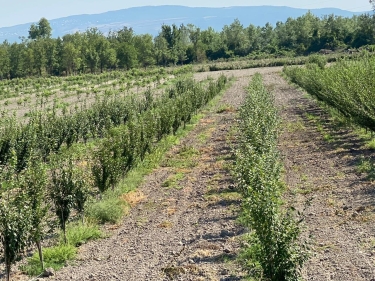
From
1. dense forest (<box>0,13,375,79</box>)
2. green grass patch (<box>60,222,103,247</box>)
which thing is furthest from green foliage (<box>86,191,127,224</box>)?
dense forest (<box>0,13,375,79</box>)

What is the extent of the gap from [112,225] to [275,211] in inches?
267

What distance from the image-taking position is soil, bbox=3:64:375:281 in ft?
31.8

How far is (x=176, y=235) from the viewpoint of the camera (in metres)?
11.9

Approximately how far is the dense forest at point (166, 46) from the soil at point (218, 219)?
65.1 m

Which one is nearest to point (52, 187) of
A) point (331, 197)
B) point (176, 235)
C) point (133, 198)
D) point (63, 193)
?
point (63, 193)

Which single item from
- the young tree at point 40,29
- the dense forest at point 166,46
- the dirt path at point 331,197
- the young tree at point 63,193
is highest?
the young tree at point 40,29

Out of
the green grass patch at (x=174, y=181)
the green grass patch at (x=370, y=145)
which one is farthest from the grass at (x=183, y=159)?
the green grass patch at (x=370, y=145)

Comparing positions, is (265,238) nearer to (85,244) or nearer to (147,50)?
(85,244)

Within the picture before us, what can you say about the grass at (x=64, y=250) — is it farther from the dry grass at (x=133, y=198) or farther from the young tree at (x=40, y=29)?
the young tree at (x=40, y=29)

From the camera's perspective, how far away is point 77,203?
39.5 ft

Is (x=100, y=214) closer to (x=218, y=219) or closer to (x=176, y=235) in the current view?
(x=176, y=235)

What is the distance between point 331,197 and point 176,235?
5.03 meters

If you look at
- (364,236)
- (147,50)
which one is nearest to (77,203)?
(364,236)

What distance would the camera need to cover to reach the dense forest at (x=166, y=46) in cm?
8175
